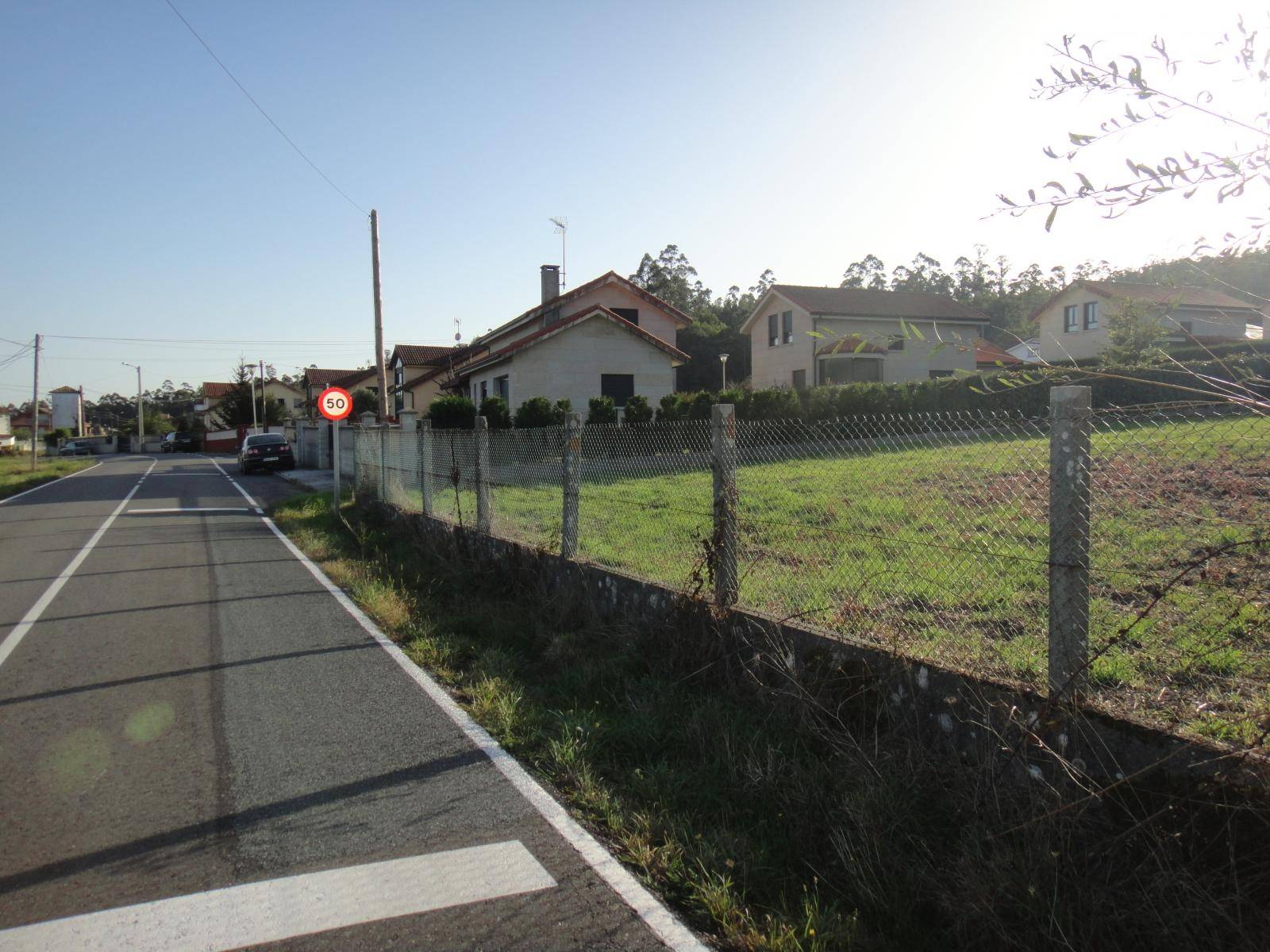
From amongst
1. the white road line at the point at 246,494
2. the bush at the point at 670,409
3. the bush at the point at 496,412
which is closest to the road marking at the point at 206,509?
the white road line at the point at 246,494

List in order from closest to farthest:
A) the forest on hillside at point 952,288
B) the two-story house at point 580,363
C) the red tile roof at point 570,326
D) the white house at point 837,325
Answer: the forest on hillside at point 952,288, the red tile roof at point 570,326, the two-story house at point 580,363, the white house at point 837,325

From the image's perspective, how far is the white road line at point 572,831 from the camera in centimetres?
308

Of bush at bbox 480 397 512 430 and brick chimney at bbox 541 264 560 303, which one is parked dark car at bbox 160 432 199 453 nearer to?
brick chimney at bbox 541 264 560 303

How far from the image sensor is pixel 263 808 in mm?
4059

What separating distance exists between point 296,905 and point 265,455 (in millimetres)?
33189

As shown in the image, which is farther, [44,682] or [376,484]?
[376,484]

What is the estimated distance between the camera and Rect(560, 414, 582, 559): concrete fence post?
7383 mm

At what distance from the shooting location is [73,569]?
10.9 metres

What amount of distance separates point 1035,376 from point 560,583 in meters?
4.84

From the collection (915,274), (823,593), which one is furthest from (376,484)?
(915,274)

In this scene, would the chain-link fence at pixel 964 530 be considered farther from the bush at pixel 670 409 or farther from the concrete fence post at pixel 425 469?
the bush at pixel 670 409

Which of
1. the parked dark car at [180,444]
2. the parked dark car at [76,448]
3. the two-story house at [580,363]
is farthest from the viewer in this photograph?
the parked dark car at [180,444]

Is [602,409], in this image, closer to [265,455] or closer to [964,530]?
[265,455]

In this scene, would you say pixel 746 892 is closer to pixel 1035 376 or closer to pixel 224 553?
pixel 1035 376
